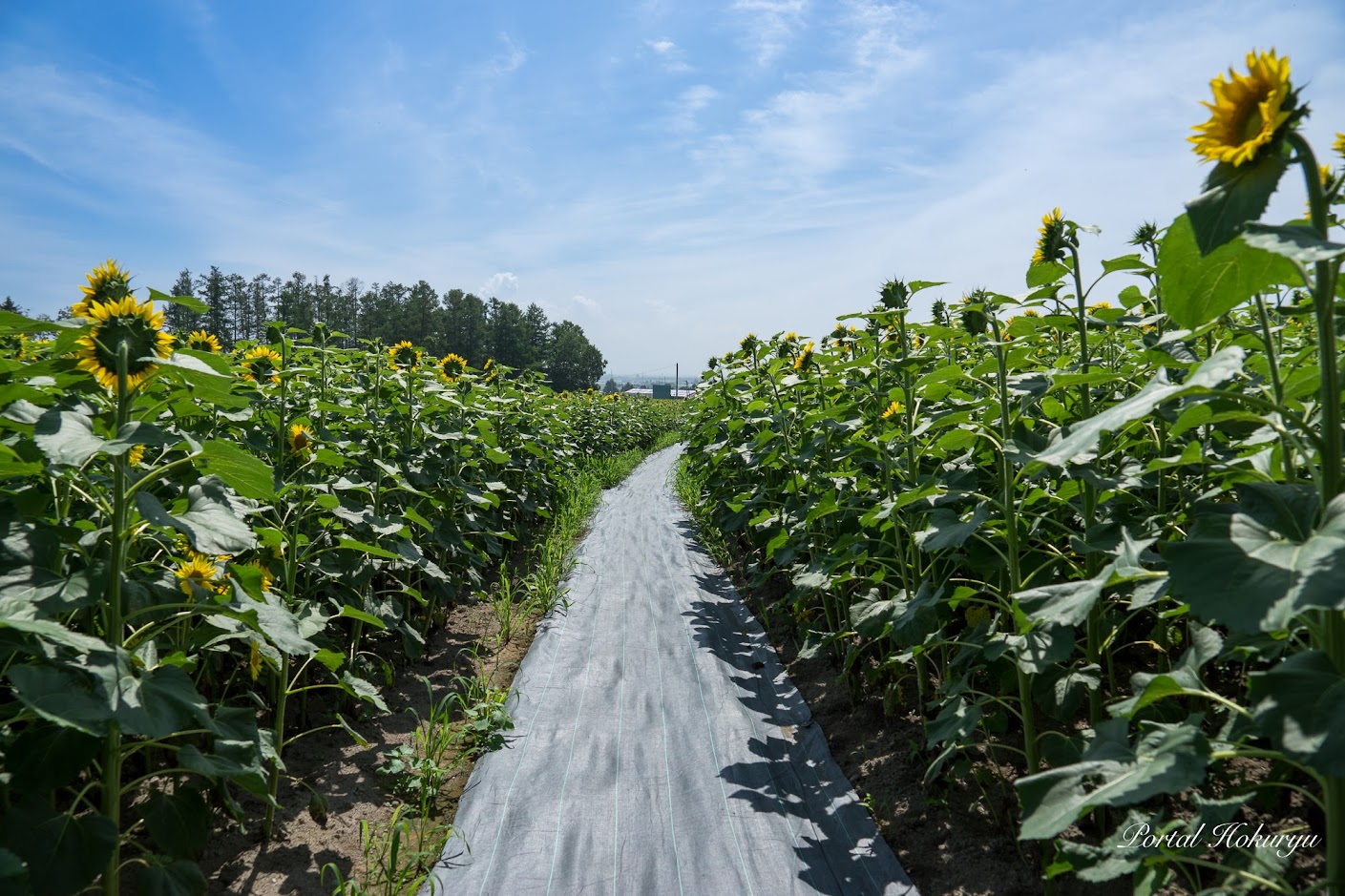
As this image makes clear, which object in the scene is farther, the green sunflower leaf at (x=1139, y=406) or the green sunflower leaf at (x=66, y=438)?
the green sunflower leaf at (x=66, y=438)

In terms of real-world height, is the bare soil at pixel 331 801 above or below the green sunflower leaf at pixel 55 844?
below

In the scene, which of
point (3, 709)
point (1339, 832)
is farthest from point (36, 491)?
point (1339, 832)

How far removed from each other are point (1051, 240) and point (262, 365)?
2.88m

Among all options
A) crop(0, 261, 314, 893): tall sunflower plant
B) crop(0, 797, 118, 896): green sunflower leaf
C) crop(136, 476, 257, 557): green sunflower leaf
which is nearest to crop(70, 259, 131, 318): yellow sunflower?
crop(0, 261, 314, 893): tall sunflower plant

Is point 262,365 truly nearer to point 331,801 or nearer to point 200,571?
point 200,571

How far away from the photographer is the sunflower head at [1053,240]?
2193 millimetres

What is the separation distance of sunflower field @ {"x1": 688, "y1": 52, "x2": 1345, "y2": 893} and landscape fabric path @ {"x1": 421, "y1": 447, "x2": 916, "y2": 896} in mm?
424

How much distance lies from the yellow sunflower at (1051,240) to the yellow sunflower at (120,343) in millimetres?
2289

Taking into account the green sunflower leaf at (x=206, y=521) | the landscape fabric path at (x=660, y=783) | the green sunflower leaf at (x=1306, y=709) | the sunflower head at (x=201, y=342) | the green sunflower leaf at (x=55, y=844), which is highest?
the sunflower head at (x=201, y=342)

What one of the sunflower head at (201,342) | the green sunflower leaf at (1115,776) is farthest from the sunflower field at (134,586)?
the green sunflower leaf at (1115,776)

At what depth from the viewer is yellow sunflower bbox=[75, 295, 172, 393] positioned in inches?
65.2

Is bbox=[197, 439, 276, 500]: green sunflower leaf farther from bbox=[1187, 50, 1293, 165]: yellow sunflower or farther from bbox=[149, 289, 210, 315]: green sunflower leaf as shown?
bbox=[1187, 50, 1293, 165]: yellow sunflower

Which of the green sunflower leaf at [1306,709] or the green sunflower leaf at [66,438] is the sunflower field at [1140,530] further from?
the green sunflower leaf at [66,438]

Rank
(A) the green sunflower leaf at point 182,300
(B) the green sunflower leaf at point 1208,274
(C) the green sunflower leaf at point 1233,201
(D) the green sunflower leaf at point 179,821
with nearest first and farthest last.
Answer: (C) the green sunflower leaf at point 1233,201 → (B) the green sunflower leaf at point 1208,274 → (A) the green sunflower leaf at point 182,300 → (D) the green sunflower leaf at point 179,821
